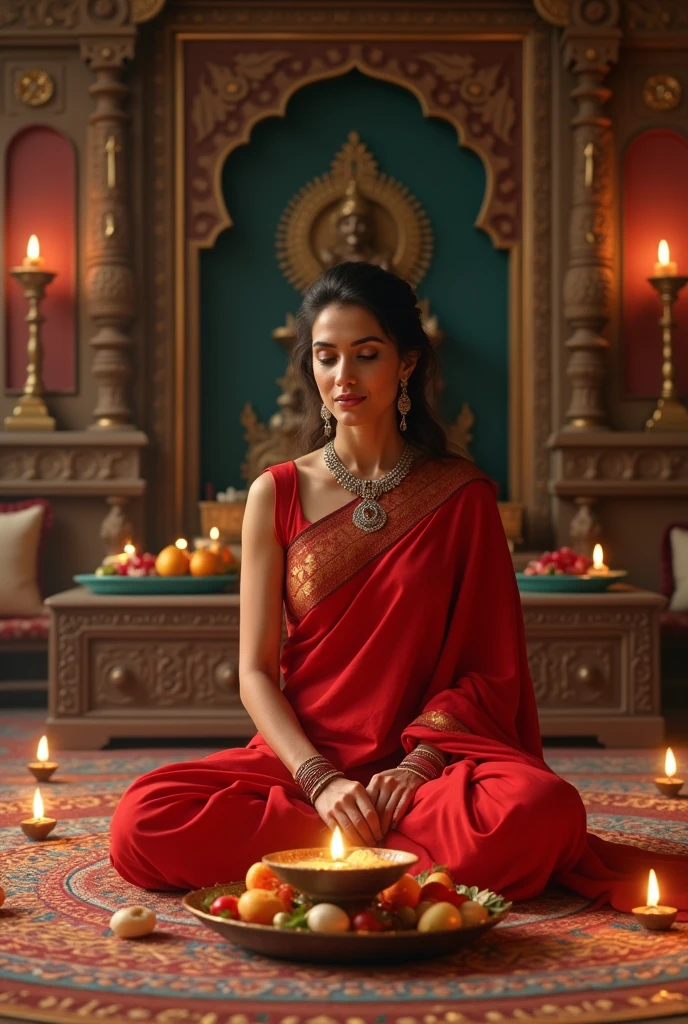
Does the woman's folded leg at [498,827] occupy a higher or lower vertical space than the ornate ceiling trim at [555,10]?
lower

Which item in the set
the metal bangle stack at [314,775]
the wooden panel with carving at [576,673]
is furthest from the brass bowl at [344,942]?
the wooden panel with carving at [576,673]

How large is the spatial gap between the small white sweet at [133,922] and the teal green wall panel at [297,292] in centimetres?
373

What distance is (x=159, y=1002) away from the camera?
1836 mm

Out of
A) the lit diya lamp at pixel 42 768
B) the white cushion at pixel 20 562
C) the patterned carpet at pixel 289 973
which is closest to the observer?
the patterned carpet at pixel 289 973

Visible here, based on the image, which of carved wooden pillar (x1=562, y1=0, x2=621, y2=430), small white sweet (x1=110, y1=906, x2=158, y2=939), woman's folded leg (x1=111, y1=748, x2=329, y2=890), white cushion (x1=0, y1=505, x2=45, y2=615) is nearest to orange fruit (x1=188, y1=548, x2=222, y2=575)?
white cushion (x1=0, y1=505, x2=45, y2=615)

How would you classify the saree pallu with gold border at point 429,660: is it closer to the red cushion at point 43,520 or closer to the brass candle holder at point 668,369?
the red cushion at point 43,520

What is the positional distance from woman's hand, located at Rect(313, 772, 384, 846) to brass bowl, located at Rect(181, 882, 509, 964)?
0.94ft

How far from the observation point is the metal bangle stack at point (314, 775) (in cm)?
234

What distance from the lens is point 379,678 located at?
8.22 ft

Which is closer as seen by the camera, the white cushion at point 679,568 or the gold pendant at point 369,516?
the gold pendant at point 369,516

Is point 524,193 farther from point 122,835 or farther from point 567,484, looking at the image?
point 122,835

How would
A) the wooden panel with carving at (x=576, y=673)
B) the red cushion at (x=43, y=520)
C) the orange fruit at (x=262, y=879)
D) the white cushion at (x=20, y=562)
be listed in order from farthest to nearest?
1. the red cushion at (x=43, y=520)
2. the white cushion at (x=20, y=562)
3. the wooden panel with carving at (x=576, y=673)
4. the orange fruit at (x=262, y=879)

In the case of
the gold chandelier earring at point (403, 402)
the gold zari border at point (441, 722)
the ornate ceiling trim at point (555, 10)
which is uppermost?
the ornate ceiling trim at point (555, 10)

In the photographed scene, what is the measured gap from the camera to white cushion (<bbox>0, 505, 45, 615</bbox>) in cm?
523
